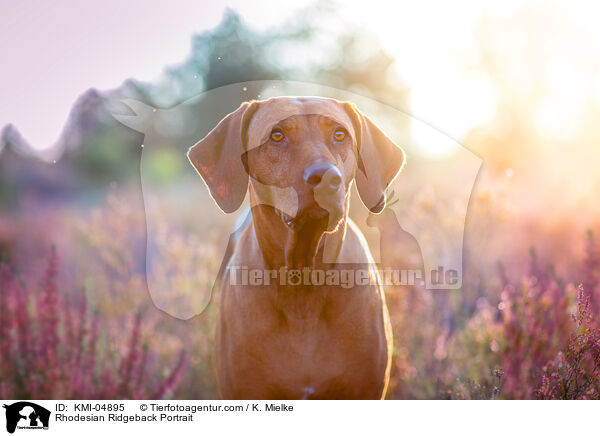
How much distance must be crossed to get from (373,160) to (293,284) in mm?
775

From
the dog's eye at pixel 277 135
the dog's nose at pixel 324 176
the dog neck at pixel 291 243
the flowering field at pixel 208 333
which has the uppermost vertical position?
the dog's eye at pixel 277 135

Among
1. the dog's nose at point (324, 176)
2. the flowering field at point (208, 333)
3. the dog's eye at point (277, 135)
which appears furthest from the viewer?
the flowering field at point (208, 333)

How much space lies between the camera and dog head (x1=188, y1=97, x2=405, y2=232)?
2.35 m

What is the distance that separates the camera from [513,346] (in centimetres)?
329

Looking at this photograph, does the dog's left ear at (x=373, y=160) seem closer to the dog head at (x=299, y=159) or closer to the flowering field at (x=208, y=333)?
the dog head at (x=299, y=159)

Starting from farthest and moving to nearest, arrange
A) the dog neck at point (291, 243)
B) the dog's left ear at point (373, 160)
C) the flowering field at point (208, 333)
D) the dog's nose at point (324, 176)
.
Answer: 1. the flowering field at point (208, 333)
2. the dog's left ear at point (373, 160)
3. the dog neck at point (291, 243)
4. the dog's nose at point (324, 176)

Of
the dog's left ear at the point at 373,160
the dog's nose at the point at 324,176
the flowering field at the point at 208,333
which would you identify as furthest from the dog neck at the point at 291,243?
the flowering field at the point at 208,333

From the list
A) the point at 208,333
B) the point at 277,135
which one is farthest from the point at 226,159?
the point at 208,333

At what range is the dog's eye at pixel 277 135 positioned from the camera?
8.17 feet

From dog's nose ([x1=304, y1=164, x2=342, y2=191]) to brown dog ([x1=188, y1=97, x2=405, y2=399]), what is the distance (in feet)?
0.84

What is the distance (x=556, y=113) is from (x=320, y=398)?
9.11ft

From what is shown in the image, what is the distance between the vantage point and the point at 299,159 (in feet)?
7.80
